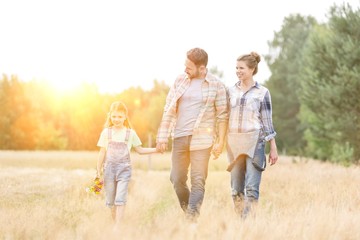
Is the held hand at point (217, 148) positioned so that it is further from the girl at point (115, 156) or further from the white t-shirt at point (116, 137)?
the white t-shirt at point (116, 137)

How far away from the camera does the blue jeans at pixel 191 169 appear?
6.37m

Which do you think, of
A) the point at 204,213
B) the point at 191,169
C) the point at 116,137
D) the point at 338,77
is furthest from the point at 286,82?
the point at 204,213

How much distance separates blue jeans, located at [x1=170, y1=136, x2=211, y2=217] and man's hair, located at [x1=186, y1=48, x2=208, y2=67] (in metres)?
0.88

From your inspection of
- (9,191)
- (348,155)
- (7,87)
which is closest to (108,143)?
(9,191)

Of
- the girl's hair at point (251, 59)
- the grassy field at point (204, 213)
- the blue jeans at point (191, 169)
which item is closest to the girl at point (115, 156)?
the grassy field at point (204, 213)

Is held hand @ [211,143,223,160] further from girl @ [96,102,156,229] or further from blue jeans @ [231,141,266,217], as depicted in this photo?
girl @ [96,102,156,229]

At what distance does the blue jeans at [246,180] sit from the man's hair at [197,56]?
3.79ft

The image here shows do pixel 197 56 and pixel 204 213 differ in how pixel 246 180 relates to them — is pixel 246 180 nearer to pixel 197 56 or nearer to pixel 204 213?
pixel 204 213

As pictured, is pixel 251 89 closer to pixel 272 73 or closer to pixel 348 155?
pixel 348 155

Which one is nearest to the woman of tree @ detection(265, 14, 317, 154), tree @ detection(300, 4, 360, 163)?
tree @ detection(300, 4, 360, 163)

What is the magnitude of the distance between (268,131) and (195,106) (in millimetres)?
903

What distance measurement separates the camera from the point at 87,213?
24.8 feet

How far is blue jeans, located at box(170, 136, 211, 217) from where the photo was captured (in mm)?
6371

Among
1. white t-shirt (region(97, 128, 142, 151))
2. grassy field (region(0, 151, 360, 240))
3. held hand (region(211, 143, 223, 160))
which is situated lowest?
grassy field (region(0, 151, 360, 240))
